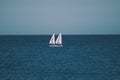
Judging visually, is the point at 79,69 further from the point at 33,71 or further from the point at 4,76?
the point at 4,76

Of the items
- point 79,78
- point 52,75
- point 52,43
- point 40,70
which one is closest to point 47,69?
point 40,70

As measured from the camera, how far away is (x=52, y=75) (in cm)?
3397

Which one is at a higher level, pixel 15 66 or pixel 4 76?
pixel 15 66

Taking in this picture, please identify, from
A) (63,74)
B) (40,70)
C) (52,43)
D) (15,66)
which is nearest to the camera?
(63,74)

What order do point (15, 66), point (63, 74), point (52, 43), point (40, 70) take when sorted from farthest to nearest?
point (52, 43), point (15, 66), point (40, 70), point (63, 74)

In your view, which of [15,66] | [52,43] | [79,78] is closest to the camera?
[79,78]

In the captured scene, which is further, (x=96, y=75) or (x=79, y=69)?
(x=79, y=69)

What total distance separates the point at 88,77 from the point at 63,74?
3.90 metres

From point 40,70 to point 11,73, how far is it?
15.5 feet

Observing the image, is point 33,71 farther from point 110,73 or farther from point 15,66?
point 110,73

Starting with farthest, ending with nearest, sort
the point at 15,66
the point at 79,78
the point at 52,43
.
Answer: the point at 52,43 < the point at 15,66 < the point at 79,78

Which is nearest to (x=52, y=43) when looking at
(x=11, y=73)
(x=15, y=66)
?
(x=15, y=66)

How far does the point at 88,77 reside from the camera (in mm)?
32844

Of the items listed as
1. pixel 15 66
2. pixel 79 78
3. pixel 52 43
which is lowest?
pixel 79 78
